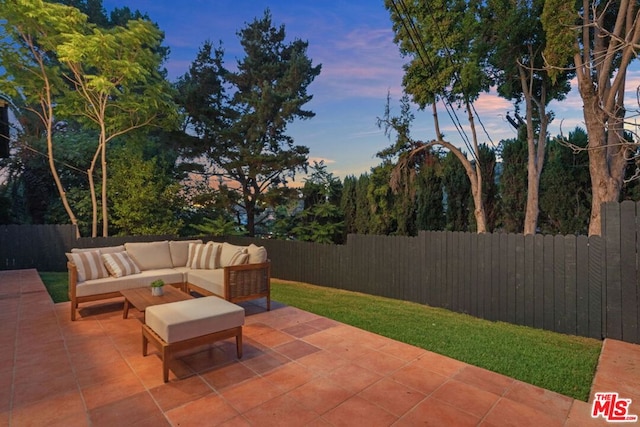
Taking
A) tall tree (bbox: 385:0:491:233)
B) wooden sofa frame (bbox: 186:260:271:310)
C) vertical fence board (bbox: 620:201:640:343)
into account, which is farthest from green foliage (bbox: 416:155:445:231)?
wooden sofa frame (bbox: 186:260:271:310)

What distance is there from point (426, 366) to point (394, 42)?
8.09 m

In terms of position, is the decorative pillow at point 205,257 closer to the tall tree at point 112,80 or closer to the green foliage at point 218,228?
the green foliage at point 218,228

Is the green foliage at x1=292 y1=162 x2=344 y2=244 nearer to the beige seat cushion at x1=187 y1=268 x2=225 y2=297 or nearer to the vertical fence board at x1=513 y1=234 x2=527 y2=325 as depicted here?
the beige seat cushion at x1=187 y1=268 x2=225 y2=297

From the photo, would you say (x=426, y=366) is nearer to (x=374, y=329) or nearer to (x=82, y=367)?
(x=374, y=329)

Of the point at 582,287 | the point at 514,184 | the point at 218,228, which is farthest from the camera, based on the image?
the point at 218,228

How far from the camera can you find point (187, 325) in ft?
9.55

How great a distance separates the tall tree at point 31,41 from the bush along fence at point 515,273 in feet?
13.0

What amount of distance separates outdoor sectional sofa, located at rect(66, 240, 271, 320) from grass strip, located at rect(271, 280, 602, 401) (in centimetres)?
99

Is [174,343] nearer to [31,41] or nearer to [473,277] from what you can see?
[473,277]

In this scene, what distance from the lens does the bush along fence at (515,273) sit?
3.96 m

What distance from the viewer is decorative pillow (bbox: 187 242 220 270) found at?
228 inches

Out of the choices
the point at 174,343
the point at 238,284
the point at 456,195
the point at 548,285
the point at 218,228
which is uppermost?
the point at 456,195

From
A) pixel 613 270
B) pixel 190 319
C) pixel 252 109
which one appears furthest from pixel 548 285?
pixel 252 109

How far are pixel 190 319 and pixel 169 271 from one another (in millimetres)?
2975
